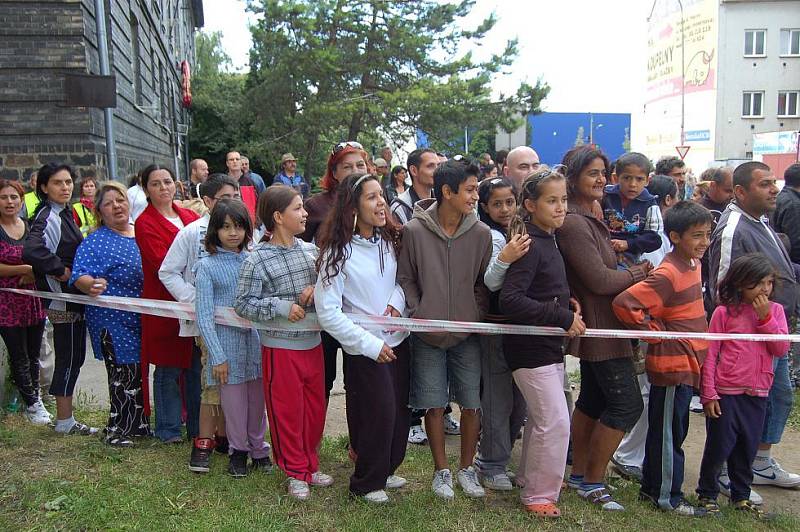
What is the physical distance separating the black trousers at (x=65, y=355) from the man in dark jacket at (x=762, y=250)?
444cm

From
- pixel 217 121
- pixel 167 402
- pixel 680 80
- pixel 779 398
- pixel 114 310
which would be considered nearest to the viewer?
pixel 779 398

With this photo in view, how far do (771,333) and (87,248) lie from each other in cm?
433

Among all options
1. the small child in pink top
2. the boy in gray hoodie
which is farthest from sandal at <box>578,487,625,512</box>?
the boy in gray hoodie

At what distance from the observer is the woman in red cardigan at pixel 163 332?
468cm

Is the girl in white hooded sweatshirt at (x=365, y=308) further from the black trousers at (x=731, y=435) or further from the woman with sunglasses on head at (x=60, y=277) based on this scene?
the woman with sunglasses on head at (x=60, y=277)

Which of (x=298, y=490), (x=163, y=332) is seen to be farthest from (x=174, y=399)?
(x=298, y=490)

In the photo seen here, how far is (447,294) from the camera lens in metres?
3.93

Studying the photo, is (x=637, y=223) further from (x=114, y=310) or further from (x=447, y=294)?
(x=114, y=310)

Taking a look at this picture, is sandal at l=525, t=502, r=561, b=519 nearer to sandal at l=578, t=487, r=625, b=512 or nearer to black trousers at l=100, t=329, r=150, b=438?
sandal at l=578, t=487, r=625, b=512

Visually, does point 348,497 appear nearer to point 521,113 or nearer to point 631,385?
point 631,385

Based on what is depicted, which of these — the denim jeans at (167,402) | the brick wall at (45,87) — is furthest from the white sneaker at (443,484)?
the brick wall at (45,87)

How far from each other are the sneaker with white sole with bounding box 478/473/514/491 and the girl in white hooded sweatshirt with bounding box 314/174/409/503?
2.20ft

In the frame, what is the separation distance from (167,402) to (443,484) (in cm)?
209

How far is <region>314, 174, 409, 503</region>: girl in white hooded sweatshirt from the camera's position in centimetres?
372
